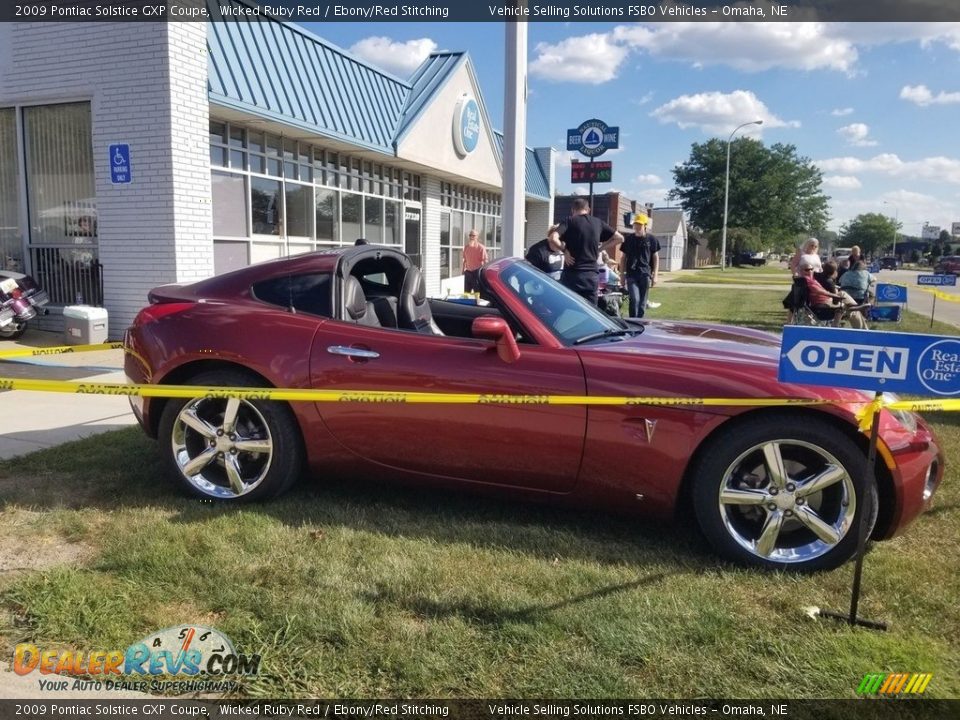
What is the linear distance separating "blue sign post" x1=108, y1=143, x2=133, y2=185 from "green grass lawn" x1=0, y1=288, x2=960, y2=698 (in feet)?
19.8

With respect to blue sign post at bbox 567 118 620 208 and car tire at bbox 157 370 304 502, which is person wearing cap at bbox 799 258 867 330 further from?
blue sign post at bbox 567 118 620 208

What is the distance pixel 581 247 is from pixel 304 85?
233 inches

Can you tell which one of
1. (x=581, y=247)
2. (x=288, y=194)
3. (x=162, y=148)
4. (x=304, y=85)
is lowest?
(x=581, y=247)

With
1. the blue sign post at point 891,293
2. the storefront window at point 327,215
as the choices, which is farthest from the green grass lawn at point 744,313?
the storefront window at point 327,215

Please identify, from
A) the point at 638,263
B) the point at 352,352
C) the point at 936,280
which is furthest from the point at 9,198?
the point at 936,280

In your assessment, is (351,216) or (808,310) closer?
(808,310)

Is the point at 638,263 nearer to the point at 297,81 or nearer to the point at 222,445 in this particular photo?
the point at 297,81

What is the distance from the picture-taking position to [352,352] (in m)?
3.58

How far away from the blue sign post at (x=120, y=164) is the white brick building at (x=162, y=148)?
0.17ft

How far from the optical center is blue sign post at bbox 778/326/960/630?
2.64 m

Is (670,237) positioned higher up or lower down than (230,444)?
higher up

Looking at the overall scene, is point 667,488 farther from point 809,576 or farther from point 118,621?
point 118,621

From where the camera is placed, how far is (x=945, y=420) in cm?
577

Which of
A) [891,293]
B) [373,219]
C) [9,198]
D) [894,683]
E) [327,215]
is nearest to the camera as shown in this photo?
[894,683]
